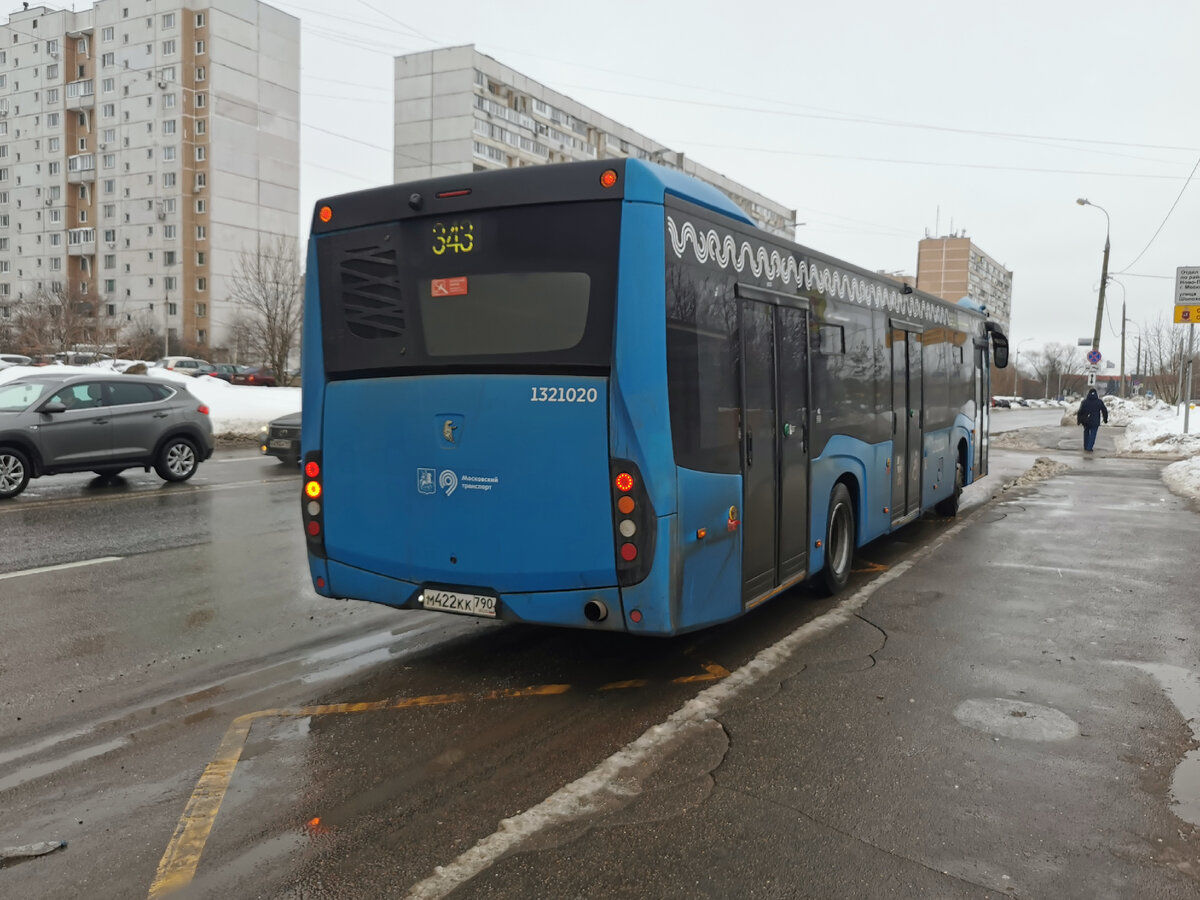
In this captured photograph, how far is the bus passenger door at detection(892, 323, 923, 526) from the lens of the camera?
30.7 feet

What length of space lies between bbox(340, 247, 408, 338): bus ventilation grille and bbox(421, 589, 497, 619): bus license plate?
1583mm

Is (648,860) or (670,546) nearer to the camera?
(648,860)

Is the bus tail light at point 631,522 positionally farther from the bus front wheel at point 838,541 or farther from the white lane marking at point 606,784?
the bus front wheel at point 838,541

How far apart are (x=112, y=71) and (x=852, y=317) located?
300 feet

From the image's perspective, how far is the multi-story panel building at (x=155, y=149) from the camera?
75.8 m

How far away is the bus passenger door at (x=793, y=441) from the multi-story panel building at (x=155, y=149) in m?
71.9

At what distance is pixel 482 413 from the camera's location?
519 centimetres

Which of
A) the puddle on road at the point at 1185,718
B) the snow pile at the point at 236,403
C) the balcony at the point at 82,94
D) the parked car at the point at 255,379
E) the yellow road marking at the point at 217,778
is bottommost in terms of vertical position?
the puddle on road at the point at 1185,718

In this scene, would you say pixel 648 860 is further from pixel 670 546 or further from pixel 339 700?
pixel 339 700

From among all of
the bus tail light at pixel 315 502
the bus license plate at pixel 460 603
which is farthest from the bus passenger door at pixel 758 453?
the bus tail light at pixel 315 502

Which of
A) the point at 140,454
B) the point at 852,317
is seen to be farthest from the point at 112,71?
the point at 852,317

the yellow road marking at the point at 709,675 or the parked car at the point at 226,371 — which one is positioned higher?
the parked car at the point at 226,371

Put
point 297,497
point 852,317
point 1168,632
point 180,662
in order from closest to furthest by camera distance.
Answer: point 180,662
point 1168,632
point 852,317
point 297,497

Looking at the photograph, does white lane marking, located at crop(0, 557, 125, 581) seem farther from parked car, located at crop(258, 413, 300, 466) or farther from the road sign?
the road sign
